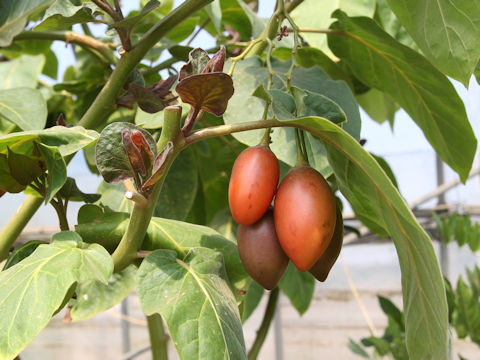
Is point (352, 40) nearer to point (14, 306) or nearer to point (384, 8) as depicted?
point (384, 8)

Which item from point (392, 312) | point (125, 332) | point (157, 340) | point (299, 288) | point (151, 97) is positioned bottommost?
point (125, 332)

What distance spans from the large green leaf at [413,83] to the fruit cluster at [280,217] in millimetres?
181

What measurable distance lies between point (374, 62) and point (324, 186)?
0.78ft

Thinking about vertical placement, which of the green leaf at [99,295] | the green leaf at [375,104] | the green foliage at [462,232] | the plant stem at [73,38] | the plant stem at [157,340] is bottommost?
the green foliage at [462,232]

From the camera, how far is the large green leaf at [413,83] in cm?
43

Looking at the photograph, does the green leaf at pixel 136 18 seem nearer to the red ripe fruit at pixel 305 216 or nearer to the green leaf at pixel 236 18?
the red ripe fruit at pixel 305 216

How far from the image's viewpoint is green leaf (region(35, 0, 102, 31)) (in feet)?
1.15

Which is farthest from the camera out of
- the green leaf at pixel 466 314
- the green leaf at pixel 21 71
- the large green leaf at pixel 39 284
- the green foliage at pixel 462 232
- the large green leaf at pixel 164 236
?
the green foliage at pixel 462 232

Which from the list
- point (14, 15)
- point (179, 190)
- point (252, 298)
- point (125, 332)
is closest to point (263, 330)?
point (252, 298)

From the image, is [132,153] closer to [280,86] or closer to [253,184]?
[253,184]

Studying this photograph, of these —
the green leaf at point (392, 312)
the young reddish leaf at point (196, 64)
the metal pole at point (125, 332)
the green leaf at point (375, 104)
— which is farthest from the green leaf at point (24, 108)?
the metal pole at point (125, 332)

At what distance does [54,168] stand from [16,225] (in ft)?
0.26

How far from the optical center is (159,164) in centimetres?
24

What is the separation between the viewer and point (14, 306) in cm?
24
